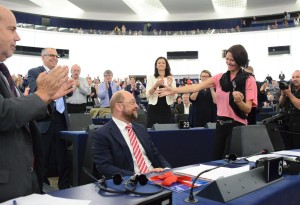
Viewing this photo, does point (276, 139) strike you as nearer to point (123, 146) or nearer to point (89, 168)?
point (123, 146)

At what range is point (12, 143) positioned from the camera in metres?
1.27

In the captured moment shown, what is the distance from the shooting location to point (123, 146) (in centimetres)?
220

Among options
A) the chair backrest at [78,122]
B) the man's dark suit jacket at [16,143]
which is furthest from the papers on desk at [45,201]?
the chair backrest at [78,122]

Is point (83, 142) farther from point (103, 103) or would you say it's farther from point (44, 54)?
point (103, 103)

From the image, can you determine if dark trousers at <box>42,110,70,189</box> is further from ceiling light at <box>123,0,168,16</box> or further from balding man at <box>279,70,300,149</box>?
ceiling light at <box>123,0,168,16</box>

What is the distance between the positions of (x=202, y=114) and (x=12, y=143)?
3473mm

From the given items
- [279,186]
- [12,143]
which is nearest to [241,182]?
[279,186]

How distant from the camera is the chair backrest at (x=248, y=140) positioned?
2.11 meters

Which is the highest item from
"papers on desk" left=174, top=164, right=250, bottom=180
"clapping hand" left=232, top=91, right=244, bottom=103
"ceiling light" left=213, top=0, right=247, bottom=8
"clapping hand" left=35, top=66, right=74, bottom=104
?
"ceiling light" left=213, top=0, right=247, bottom=8

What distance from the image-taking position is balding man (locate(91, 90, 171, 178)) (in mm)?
2148

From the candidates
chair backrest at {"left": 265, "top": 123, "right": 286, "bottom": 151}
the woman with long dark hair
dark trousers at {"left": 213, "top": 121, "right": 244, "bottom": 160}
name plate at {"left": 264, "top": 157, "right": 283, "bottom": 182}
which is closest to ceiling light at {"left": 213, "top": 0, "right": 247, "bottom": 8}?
the woman with long dark hair

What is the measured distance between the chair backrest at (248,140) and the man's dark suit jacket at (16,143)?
1.32 m

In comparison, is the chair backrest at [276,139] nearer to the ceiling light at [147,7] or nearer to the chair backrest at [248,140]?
the chair backrest at [248,140]

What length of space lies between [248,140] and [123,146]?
2.80 feet
